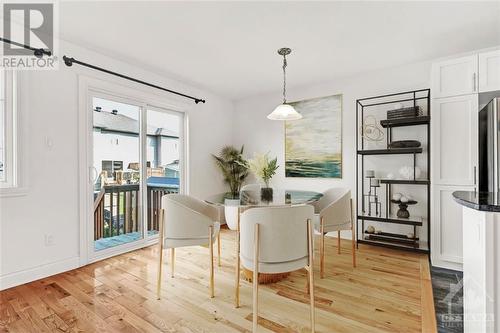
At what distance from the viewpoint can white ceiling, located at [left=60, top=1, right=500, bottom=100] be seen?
2.18 m

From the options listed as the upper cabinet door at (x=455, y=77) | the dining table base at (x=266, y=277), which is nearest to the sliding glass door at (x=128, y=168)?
the dining table base at (x=266, y=277)

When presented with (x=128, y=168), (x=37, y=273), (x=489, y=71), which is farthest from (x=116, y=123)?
(x=489, y=71)

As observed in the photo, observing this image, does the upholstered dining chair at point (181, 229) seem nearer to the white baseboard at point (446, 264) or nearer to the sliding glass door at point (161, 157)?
the sliding glass door at point (161, 157)

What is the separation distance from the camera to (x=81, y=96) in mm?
2846

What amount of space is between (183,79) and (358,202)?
3271mm

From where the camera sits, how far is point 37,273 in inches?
99.2

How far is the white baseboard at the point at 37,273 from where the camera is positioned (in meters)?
2.34

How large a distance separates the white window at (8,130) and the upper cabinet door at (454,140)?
4289 millimetres

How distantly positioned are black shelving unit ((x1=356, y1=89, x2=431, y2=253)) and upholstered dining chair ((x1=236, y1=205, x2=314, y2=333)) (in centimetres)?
206

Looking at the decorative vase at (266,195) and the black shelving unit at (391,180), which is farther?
the black shelving unit at (391,180)

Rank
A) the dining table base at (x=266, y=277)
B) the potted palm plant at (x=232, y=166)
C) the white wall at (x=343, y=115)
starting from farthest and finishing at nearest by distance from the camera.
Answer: the potted palm plant at (x=232, y=166) → the white wall at (x=343, y=115) → the dining table base at (x=266, y=277)

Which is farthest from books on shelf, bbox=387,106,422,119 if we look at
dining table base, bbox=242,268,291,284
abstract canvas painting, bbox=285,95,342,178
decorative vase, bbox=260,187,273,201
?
dining table base, bbox=242,268,291,284

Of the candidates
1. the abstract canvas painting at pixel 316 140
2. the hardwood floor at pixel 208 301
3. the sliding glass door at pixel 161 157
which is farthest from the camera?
the abstract canvas painting at pixel 316 140

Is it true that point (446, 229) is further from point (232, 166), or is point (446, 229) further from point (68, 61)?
point (68, 61)
